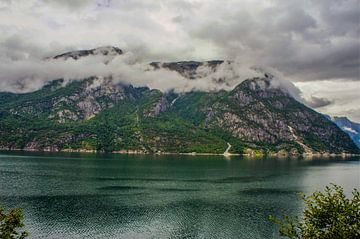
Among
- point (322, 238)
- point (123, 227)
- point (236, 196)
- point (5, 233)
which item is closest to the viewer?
point (322, 238)

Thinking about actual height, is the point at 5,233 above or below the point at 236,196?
above

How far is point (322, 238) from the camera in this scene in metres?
48.2

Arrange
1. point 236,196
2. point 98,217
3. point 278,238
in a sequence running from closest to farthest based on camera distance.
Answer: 1. point 278,238
2. point 98,217
3. point 236,196

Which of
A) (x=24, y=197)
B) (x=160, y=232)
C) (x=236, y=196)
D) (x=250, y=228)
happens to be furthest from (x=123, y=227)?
(x=236, y=196)

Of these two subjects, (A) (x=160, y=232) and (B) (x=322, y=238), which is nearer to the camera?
(B) (x=322, y=238)

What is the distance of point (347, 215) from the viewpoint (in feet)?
166

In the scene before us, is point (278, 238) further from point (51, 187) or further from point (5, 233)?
point (51, 187)

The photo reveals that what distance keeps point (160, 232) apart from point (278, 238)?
3675 centimetres

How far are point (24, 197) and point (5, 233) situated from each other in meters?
124

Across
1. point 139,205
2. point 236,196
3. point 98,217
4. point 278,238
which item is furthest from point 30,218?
point 236,196

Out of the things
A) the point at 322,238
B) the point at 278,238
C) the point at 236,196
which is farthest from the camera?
the point at 236,196

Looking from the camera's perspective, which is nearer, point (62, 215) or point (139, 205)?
point (62, 215)

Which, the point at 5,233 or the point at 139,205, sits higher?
the point at 5,233

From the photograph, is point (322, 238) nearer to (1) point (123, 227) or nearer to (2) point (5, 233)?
(2) point (5, 233)
